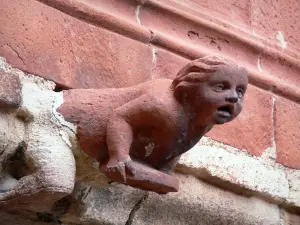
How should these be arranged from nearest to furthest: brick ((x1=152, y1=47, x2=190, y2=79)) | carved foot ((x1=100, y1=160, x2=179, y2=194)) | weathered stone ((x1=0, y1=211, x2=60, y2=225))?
carved foot ((x1=100, y1=160, x2=179, y2=194)) → weathered stone ((x1=0, y1=211, x2=60, y2=225)) → brick ((x1=152, y1=47, x2=190, y2=79))

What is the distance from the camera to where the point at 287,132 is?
Result: 2143 mm

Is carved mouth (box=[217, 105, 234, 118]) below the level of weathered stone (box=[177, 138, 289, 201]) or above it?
above

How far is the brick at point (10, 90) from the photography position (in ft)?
5.08

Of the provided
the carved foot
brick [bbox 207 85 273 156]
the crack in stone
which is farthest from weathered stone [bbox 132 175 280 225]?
the carved foot

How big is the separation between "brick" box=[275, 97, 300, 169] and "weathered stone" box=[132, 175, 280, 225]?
17 centimetres

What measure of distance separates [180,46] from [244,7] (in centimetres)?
35

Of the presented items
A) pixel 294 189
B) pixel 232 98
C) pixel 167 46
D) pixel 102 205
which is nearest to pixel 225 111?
pixel 232 98

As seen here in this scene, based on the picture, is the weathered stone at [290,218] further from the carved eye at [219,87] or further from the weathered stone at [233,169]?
the carved eye at [219,87]

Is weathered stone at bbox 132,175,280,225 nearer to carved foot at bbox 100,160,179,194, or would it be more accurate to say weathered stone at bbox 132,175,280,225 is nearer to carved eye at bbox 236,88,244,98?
carved foot at bbox 100,160,179,194

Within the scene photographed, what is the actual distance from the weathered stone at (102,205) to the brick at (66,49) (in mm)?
259

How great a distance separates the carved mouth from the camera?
1.50 meters

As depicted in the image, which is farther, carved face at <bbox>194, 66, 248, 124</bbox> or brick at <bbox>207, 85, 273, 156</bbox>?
brick at <bbox>207, 85, 273, 156</bbox>

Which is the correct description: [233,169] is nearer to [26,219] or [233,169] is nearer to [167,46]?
[167,46]

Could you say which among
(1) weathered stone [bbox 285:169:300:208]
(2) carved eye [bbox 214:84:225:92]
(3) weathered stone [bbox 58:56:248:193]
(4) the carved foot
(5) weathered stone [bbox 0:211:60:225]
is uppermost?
(2) carved eye [bbox 214:84:225:92]
